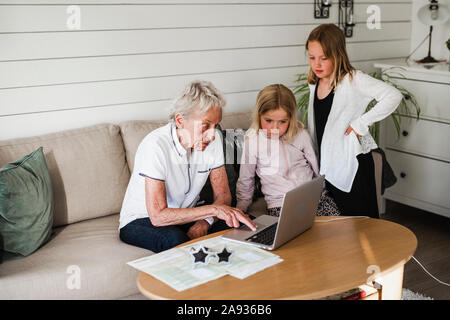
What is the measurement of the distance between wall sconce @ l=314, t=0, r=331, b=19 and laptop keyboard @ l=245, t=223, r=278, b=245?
77.2 inches

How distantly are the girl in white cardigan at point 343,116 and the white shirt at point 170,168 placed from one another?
2.16 feet

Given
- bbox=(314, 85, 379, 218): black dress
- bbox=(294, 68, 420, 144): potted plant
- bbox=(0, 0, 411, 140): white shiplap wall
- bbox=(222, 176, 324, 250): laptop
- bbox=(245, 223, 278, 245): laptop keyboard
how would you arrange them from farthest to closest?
bbox=(294, 68, 420, 144): potted plant
bbox=(314, 85, 379, 218): black dress
bbox=(0, 0, 411, 140): white shiplap wall
bbox=(245, 223, 278, 245): laptop keyboard
bbox=(222, 176, 324, 250): laptop

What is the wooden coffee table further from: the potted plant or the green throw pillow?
the potted plant

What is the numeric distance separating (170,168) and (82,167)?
55 centimetres

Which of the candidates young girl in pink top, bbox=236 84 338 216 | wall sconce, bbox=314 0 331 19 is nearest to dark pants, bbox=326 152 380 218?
young girl in pink top, bbox=236 84 338 216

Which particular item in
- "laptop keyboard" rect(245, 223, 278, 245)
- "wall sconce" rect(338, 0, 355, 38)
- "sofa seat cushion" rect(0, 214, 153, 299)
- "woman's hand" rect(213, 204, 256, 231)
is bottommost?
"sofa seat cushion" rect(0, 214, 153, 299)

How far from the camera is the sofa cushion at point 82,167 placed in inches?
96.0

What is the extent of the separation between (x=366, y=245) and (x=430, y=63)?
7.21 ft

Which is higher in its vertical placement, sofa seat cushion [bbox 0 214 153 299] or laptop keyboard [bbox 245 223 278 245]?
laptop keyboard [bbox 245 223 278 245]

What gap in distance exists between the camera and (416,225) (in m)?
3.52

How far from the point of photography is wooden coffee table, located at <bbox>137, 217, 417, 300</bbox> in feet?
5.04

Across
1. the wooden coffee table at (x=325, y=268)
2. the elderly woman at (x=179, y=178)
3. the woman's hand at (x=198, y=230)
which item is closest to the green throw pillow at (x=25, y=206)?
the elderly woman at (x=179, y=178)
